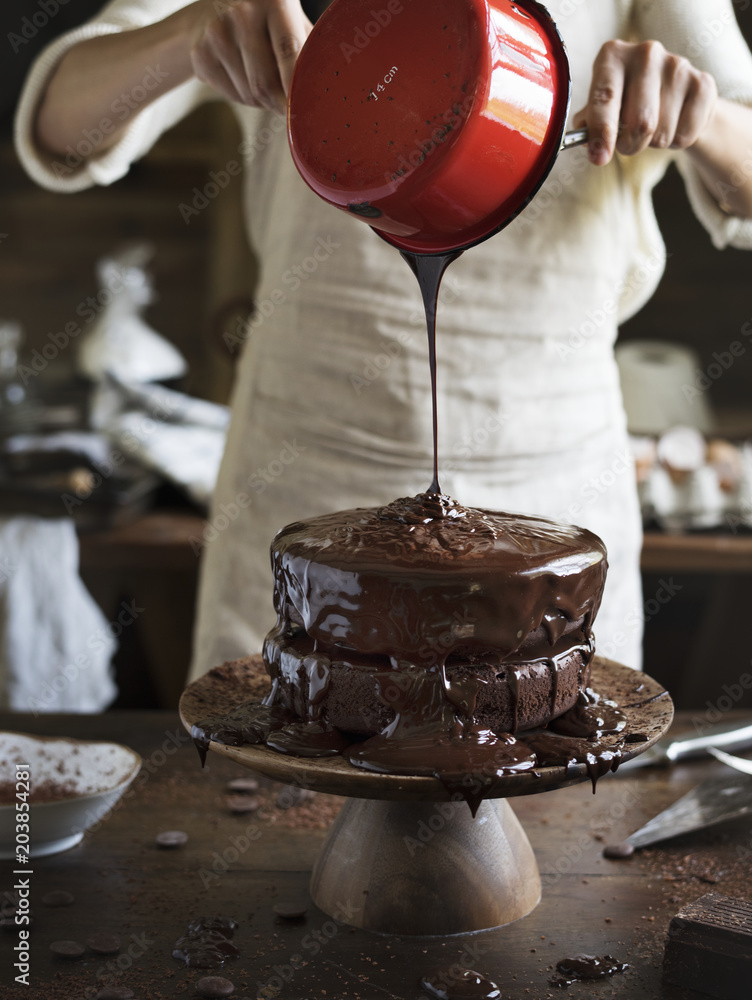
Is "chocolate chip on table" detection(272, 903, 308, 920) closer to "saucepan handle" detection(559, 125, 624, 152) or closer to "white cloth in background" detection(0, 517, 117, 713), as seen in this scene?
"saucepan handle" detection(559, 125, 624, 152)

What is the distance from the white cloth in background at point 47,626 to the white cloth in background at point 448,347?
3.63 ft

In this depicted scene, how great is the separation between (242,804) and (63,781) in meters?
0.20

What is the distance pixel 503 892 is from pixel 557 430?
2.62 feet

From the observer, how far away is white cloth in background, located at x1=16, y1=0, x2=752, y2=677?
1.50 m

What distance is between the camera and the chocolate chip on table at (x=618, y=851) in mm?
1088

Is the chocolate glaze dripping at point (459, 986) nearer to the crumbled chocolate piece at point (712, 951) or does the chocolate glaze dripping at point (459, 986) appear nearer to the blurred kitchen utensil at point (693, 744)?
the crumbled chocolate piece at point (712, 951)

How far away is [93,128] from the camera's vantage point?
1.52 metres

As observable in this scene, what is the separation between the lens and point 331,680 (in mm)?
960
